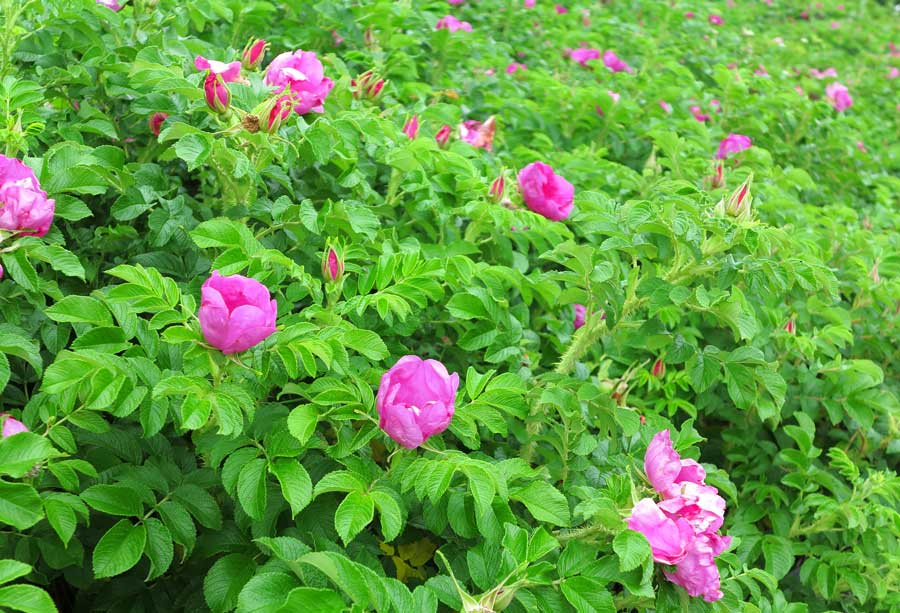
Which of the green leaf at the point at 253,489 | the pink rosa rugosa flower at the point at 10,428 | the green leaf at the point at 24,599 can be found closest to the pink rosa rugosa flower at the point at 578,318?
the green leaf at the point at 253,489

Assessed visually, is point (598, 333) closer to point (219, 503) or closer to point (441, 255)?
point (441, 255)

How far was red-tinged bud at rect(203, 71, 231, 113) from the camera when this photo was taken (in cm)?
147

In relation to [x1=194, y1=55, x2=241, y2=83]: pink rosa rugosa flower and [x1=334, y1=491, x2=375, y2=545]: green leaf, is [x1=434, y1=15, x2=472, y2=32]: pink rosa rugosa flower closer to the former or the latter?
[x1=194, y1=55, x2=241, y2=83]: pink rosa rugosa flower

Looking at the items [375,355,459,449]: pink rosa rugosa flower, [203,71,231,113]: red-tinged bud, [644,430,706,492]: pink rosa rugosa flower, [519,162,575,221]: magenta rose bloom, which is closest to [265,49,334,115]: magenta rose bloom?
[203,71,231,113]: red-tinged bud

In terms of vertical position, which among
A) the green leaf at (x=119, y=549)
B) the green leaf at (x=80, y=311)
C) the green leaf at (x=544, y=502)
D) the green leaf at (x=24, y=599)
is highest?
the green leaf at (x=80, y=311)

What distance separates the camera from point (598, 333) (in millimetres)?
1660

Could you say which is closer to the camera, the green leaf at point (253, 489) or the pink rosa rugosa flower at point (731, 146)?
the green leaf at point (253, 489)

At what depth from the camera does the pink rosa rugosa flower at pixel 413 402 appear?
120cm

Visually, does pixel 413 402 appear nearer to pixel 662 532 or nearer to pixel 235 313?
pixel 235 313

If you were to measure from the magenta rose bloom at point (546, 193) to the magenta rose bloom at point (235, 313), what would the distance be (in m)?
1.10

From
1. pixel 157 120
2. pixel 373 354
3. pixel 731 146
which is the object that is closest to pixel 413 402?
pixel 373 354

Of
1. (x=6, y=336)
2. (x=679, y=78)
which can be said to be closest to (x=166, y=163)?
(x=6, y=336)

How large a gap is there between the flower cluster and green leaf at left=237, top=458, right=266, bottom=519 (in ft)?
1.82

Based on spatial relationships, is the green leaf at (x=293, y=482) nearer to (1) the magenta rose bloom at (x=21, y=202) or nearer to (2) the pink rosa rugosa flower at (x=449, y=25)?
(1) the magenta rose bloom at (x=21, y=202)
